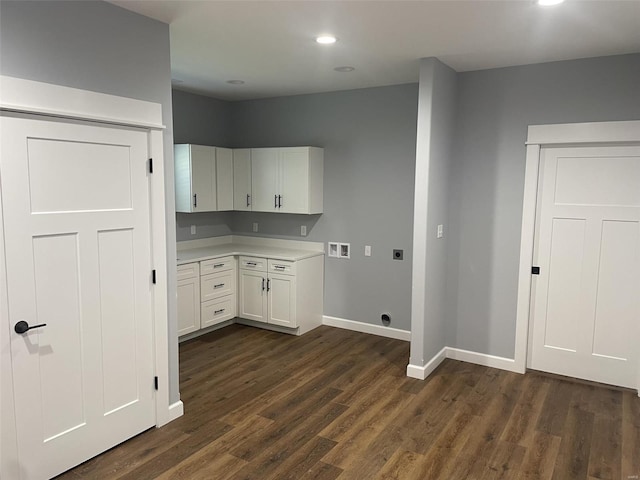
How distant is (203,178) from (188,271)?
3.70 feet

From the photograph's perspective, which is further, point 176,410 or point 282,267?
point 282,267

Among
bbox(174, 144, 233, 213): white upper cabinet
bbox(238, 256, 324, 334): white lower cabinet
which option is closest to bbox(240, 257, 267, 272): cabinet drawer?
bbox(238, 256, 324, 334): white lower cabinet

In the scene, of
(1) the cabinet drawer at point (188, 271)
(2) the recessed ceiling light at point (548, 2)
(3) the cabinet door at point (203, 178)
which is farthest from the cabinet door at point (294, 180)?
(2) the recessed ceiling light at point (548, 2)

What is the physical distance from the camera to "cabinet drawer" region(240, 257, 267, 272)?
527 centimetres

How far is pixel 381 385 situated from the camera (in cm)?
399

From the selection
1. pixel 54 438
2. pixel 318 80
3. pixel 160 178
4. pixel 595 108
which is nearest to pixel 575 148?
pixel 595 108

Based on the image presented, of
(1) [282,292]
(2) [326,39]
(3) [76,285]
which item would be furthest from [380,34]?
(1) [282,292]

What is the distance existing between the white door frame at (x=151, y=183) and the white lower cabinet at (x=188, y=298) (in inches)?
61.1

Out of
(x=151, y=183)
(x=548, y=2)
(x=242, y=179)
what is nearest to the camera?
(x=548, y=2)

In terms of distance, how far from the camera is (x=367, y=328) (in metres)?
5.32

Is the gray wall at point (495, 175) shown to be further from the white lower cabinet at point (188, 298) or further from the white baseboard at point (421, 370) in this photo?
the white lower cabinet at point (188, 298)

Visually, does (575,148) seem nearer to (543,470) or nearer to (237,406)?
(543,470)

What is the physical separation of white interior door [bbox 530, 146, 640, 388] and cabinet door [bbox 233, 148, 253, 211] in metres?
3.21

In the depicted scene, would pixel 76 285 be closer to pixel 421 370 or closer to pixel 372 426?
pixel 372 426
